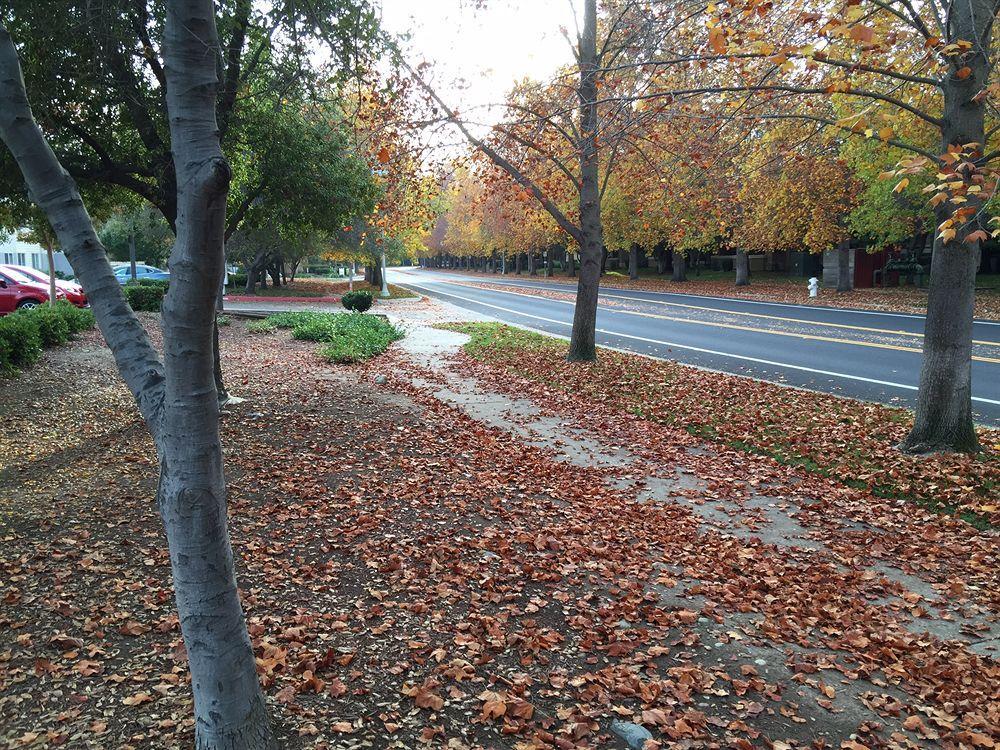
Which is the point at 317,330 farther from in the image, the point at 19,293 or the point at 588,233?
the point at 19,293

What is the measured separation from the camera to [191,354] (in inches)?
107

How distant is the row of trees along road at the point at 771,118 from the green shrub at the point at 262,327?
998cm

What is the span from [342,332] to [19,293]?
11.0 metres

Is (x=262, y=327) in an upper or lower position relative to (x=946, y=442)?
upper

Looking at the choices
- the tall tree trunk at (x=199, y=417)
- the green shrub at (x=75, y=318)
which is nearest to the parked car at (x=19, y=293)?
the green shrub at (x=75, y=318)

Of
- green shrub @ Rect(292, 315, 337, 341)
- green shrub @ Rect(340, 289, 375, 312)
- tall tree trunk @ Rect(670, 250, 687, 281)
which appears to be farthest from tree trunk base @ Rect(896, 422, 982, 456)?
tall tree trunk @ Rect(670, 250, 687, 281)

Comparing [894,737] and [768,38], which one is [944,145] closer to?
[768,38]

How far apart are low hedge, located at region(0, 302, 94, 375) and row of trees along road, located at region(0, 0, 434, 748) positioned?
216 cm

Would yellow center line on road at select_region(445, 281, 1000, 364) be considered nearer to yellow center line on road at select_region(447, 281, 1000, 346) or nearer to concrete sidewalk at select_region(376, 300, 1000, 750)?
yellow center line on road at select_region(447, 281, 1000, 346)

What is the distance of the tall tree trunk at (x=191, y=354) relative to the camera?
264cm

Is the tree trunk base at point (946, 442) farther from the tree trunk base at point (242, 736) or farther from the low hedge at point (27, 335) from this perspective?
the low hedge at point (27, 335)

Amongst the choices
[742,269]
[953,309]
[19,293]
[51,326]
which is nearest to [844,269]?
[742,269]

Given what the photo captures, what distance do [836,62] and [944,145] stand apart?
191 cm

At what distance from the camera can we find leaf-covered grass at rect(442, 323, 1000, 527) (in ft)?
22.5
